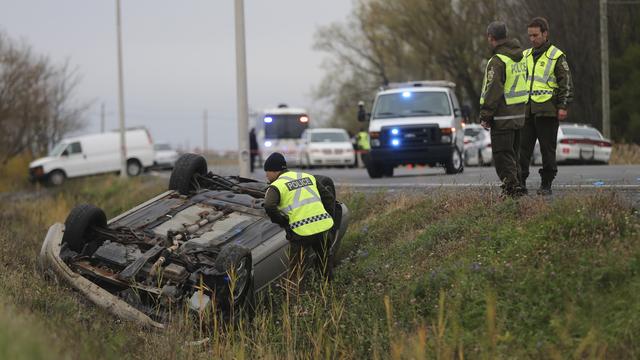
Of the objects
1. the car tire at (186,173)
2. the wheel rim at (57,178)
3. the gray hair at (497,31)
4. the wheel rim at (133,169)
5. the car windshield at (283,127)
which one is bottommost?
the wheel rim at (57,178)

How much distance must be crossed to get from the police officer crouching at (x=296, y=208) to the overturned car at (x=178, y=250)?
148 millimetres

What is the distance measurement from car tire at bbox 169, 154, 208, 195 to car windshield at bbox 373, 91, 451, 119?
30.7 ft

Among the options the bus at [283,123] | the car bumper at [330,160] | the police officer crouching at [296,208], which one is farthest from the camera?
the bus at [283,123]

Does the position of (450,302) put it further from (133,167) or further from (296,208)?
(133,167)

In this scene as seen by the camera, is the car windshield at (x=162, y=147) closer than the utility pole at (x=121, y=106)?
No

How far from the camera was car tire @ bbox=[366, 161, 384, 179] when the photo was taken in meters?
19.2

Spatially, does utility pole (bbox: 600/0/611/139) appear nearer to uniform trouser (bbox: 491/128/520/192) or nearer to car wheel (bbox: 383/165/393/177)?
car wheel (bbox: 383/165/393/177)

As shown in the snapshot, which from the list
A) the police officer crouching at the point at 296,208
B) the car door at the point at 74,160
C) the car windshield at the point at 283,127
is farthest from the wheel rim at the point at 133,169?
the police officer crouching at the point at 296,208

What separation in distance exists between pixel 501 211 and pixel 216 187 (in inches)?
129

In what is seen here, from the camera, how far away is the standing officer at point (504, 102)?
9.23 m

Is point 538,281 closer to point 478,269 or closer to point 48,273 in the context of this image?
point 478,269

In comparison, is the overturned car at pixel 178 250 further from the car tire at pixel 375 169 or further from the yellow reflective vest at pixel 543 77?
the car tire at pixel 375 169

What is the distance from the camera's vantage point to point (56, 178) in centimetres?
3591

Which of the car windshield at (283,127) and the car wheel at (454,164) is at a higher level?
the car windshield at (283,127)
